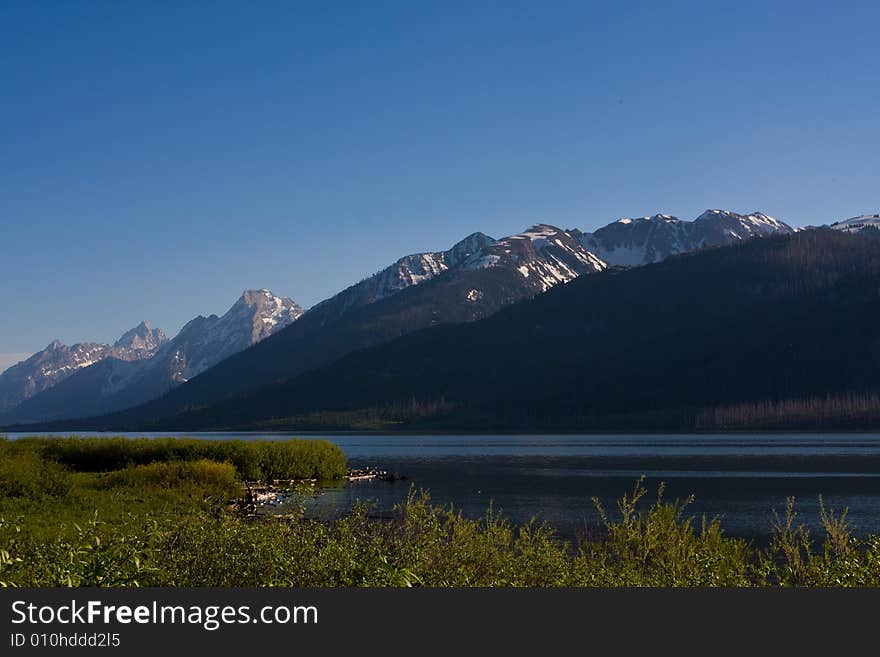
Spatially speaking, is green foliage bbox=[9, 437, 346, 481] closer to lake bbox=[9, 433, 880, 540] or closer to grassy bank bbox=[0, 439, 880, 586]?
lake bbox=[9, 433, 880, 540]

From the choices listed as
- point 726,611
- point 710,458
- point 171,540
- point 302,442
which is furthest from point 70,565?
point 710,458

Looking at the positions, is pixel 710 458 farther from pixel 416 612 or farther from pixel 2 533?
pixel 416 612

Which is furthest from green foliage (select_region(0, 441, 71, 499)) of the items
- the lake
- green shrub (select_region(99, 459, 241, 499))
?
the lake

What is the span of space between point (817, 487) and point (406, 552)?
71.8 metres

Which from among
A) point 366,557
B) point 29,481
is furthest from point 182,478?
point 366,557

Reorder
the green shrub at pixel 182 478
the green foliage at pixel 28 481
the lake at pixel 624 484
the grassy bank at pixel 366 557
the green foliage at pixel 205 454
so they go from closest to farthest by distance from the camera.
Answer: the grassy bank at pixel 366 557, the green foliage at pixel 28 481, the green shrub at pixel 182 478, the lake at pixel 624 484, the green foliage at pixel 205 454

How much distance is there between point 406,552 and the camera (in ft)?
83.4

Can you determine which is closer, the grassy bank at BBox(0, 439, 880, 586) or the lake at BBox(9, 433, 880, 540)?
the grassy bank at BBox(0, 439, 880, 586)

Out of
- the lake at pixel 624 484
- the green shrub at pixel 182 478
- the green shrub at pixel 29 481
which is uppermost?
the green shrub at pixel 29 481

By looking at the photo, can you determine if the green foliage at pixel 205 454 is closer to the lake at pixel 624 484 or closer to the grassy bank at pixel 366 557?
the lake at pixel 624 484

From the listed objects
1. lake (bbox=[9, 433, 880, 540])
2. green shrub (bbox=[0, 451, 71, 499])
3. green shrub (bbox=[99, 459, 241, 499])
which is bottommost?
lake (bbox=[9, 433, 880, 540])


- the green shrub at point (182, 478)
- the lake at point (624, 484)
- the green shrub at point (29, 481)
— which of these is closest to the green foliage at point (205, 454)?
the lake at point (624, 484)

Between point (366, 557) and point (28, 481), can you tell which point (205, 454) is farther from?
point (366, 557)

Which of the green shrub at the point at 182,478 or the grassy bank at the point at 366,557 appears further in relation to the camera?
the green shrub at the point at 182,478
